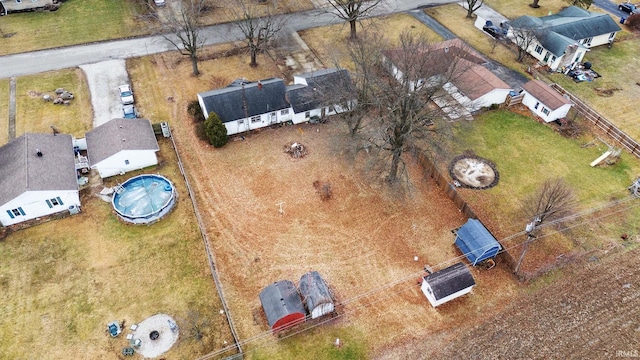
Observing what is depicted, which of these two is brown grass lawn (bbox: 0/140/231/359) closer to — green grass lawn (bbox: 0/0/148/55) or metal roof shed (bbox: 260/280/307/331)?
metal roof shed (bbox: 260/280/307/331)

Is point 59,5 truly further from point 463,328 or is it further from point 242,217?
point 463,328

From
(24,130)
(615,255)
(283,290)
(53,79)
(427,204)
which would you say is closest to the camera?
(283,290)

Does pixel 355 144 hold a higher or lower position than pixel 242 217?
higher

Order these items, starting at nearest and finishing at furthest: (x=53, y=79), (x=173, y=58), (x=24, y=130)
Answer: (x=24, y=130), (x=53, y=79), (x=173, y=58)

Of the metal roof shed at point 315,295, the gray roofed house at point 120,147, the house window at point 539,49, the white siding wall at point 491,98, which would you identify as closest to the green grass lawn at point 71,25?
the gray roofed house at point 120,147

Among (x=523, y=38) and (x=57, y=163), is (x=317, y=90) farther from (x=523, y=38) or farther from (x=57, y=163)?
(x=523, y=38)

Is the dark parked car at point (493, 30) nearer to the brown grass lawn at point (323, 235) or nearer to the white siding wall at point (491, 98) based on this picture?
the white siding wall at point (491, 98)

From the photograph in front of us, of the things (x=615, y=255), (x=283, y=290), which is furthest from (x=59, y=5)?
(x=615, y=255)
